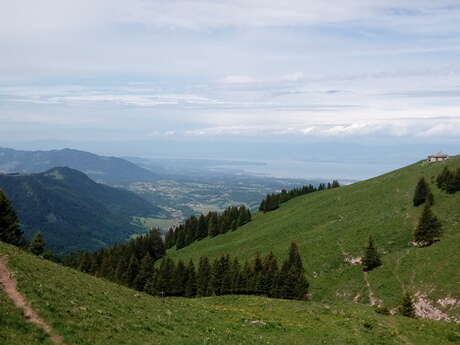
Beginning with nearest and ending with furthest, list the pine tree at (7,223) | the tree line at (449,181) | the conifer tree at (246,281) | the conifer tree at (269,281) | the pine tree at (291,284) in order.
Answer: the pine tree at (291,284) < the conifer tree at (269,281) < the conifer tree at (246,281) < the pine tree at (7,223) < the tree line at (449,181)

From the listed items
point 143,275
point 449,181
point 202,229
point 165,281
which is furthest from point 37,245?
point 449,181

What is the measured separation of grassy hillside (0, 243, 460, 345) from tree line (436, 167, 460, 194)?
46984mm

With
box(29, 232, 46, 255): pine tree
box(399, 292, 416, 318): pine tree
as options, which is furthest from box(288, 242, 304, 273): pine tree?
box(29, 232, 46, 255): pine tree

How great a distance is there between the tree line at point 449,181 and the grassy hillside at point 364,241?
52.4 inches

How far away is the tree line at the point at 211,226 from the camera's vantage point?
108188 mm

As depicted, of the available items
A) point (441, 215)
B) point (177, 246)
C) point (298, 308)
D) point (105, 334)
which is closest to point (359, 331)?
point (298, 308)

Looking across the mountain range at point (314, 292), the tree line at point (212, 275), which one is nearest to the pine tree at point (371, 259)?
the mountain range at point (314, 292)

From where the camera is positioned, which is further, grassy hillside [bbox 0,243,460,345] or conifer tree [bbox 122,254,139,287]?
conifer tree [bbox 122,254,139,287]

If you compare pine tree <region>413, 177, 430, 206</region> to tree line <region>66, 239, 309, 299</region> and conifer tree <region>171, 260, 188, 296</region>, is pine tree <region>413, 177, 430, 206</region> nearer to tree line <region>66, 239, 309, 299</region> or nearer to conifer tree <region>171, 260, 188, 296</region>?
tree line <region>66, 239, 309, 299</region>

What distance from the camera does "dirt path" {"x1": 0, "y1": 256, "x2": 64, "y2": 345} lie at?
52.5 feet

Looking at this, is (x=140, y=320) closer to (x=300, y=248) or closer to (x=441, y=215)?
(x=300, y=248)

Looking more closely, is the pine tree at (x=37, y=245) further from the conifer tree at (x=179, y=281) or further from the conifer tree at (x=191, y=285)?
the conifer tree at (x=191, y=285)

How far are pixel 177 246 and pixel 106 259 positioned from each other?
33264mm

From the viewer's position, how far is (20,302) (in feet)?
59.6
